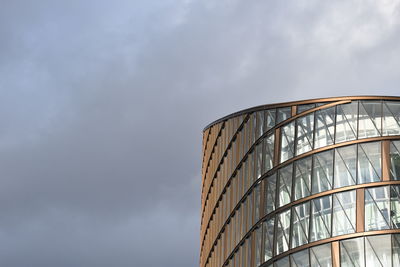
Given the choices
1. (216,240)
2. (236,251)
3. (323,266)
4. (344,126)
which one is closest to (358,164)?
(344,126)

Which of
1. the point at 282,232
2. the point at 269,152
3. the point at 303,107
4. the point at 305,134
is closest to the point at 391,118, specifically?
the point at 305,134

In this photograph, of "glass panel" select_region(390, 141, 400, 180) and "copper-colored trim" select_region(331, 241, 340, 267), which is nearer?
"copper-colored trim" select_region(331, 241, 340, 267)

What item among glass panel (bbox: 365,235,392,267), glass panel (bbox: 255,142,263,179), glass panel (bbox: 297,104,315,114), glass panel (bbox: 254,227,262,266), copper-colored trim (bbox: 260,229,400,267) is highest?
glass panel (bbox: 297,104,315,114)

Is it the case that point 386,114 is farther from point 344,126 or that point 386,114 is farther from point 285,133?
point 285,133

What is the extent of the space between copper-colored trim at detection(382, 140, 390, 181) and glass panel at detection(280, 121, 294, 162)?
569 cm

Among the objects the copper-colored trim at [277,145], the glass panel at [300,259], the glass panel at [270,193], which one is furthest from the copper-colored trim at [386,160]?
the glass panel at [270,193]

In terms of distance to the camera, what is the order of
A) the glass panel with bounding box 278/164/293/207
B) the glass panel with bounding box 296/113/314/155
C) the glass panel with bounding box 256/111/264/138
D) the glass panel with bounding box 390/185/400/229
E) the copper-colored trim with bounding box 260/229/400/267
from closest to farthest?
the copper-colored trim with bounding box 260/229/400/267, the glass panel with bounding box 390/185/400/229, the glass panel with bounding box 278/164/293/207, the glass panel with bounding box 296/113/314/155, the glass panel with bounding box 256/111/264/138

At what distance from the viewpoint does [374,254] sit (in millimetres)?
53875

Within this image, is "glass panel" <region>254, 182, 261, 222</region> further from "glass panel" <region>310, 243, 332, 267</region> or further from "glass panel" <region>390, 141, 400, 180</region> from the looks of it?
"glass panel" <region>390, 141, 400, 180</region>

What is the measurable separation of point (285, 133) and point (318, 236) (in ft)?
24.4

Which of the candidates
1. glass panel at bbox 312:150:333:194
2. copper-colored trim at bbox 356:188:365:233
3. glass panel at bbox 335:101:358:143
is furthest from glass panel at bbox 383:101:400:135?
copper-colored trim at bbox 356:188:365:233

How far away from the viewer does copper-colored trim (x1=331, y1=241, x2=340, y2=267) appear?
54.5m

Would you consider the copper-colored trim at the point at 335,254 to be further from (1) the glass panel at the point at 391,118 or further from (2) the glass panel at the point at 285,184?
(1) the glass panel at the point at 391,118

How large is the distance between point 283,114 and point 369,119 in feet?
18.1
